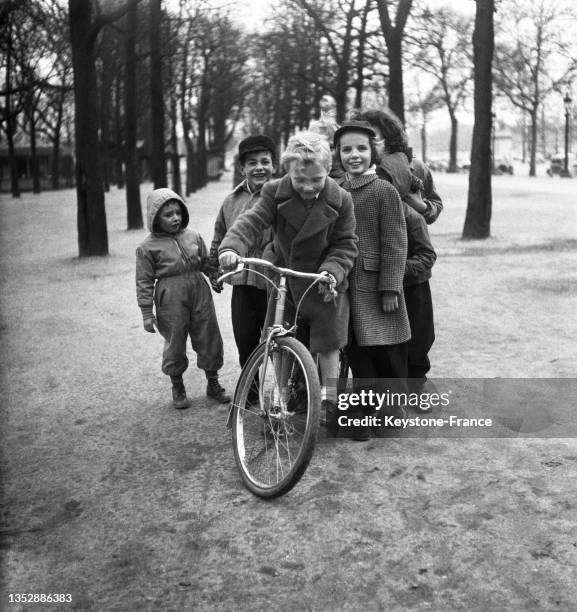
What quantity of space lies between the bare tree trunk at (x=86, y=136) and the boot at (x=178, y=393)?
30.8 feet

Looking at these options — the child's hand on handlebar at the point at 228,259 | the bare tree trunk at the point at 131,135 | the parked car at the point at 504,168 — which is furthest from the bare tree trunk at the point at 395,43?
the parked car at the point at 504,168

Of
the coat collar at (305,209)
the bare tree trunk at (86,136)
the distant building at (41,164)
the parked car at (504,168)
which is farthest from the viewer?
the parked car at (504,168)

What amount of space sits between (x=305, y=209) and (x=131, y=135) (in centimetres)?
1802

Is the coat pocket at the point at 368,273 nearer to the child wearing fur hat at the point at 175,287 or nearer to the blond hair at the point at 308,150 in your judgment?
the blond hair at the point at 308,150

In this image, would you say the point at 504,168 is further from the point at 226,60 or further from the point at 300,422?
the point at 300,422

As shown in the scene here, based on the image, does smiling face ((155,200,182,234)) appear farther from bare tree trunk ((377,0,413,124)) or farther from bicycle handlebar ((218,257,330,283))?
bare tree trunk ((377,0,413,124))

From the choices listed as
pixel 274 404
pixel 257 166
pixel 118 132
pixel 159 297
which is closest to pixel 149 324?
pixel 159 297

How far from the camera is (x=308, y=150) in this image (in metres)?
3.92

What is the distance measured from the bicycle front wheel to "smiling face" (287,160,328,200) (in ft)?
2.41

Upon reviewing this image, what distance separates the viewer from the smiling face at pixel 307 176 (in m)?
3.96

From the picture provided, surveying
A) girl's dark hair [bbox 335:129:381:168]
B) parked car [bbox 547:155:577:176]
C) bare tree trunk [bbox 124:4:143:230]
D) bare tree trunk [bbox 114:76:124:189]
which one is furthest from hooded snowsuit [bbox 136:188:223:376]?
parked car [bbox 547:155:577:176]

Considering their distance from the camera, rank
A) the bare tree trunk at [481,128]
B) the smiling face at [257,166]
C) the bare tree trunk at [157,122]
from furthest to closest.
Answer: the bare tree trunk at [157,122]
the bare tree trunk at [481,128]
the smiling face at [257,166]

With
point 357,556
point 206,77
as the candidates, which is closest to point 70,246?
point 357,556

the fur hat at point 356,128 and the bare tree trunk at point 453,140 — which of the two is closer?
the fur hat at point 356,128
